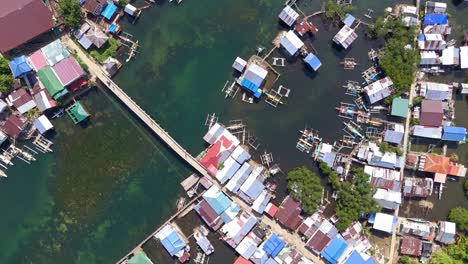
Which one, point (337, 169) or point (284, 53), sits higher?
point (284, 53)

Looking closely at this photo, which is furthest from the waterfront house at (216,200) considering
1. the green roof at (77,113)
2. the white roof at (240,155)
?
the green roof at (77,113)

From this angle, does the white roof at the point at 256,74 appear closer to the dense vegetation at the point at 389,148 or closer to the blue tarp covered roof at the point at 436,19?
the dense vegetation at the point at 389,148

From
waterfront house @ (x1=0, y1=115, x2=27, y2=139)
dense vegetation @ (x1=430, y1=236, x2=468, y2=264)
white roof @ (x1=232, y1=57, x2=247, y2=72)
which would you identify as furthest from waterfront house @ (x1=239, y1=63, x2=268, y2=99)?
dense vegetation @ (x1=430, y1=236, x2=468, y2=264)

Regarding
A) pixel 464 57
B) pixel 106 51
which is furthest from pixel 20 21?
pixel 464 57

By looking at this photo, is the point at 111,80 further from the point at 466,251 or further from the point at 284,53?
the point at 466,251

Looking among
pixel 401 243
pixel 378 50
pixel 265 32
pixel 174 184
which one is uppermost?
pixel 265 32

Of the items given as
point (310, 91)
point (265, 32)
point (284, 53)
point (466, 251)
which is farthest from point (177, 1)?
point (466, 251)

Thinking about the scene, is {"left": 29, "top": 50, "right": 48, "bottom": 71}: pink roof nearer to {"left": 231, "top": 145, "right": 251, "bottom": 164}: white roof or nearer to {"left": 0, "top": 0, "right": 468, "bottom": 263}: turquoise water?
{"left": 0, "top": 0, "right": 468, "bottom": 263}: turquoise water
